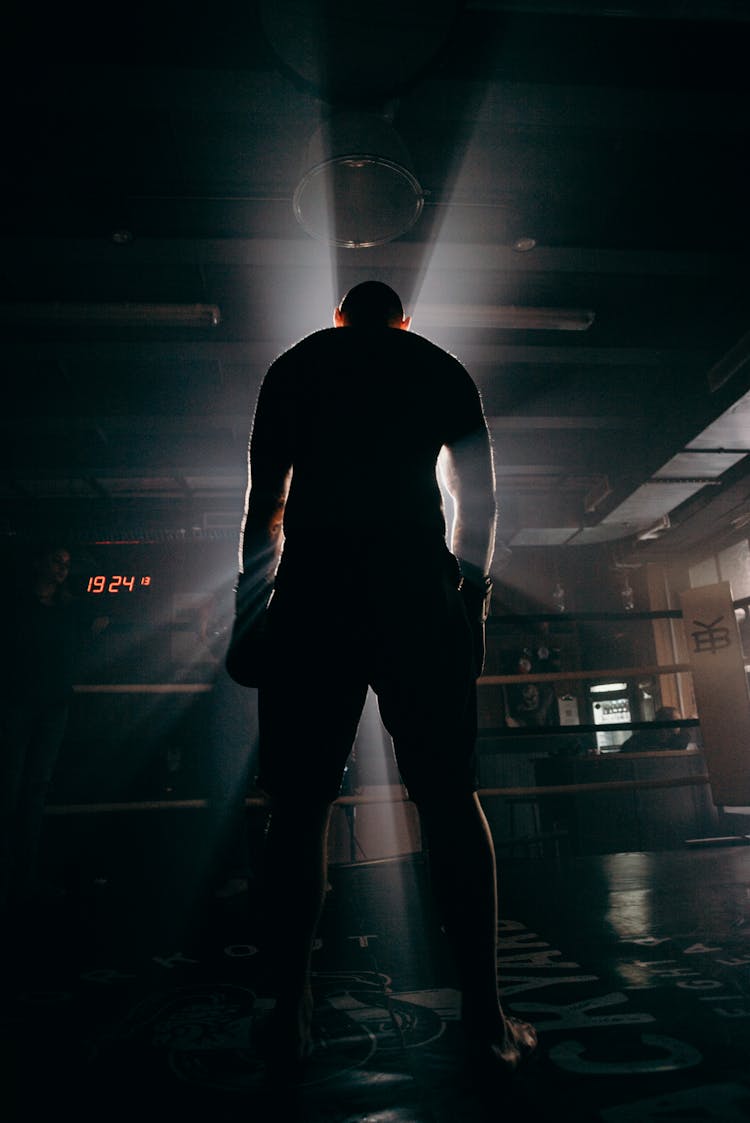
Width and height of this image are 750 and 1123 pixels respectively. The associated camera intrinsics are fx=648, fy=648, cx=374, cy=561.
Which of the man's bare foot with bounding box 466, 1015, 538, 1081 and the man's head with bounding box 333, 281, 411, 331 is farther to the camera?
the man's head with bounding box 333, 281, 411, 331

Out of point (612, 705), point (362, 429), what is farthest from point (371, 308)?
point (612, 705)

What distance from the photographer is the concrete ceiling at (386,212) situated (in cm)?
284

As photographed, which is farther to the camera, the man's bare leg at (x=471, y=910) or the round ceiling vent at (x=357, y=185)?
the round ceiling vent at (x=357, y=185)

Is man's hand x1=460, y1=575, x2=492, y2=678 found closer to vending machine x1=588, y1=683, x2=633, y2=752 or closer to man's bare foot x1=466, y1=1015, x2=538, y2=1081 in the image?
man's bare foot x1=466, y1=1015, x2=538, y2=1081

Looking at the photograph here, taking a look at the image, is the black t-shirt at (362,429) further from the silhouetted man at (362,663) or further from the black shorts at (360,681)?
the black shorts at (360,681)

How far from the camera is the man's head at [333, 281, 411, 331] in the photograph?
4.78 ft

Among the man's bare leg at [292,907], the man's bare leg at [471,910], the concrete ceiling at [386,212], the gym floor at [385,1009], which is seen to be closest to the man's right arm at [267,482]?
the man's bare leg at [292,907]

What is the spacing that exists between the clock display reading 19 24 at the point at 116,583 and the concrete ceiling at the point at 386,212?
1.72 meters

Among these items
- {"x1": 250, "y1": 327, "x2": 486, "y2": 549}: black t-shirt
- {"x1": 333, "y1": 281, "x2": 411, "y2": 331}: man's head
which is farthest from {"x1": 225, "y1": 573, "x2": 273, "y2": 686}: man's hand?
{"x1": 333, "y1": 281, "x2": 411, "y2": 331}: man's head

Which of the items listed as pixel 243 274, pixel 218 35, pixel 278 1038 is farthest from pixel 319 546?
pixel 243 274

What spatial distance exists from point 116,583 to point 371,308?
162 inches

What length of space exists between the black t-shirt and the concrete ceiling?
6.07ft

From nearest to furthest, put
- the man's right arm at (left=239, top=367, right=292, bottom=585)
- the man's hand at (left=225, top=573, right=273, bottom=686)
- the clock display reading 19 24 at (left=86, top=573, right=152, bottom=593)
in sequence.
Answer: the man's hand at (left=225, top=573, right=273, bottom=686), the man's right arm at (left=239, top=367, right=292, bottom=585), the clock display reading 19 24 at (left=86, top=573, right=152, bottom=593)

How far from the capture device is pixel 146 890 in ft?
9.66
